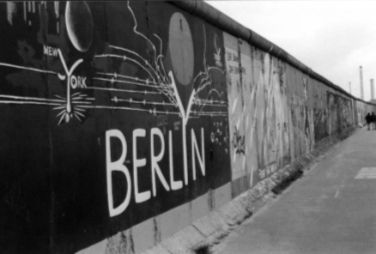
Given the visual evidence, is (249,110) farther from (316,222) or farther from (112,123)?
(112,123)

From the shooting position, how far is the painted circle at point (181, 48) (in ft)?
24.2

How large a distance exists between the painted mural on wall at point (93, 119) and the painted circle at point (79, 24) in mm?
10

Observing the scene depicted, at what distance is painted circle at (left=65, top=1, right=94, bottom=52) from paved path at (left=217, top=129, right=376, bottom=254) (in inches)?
133

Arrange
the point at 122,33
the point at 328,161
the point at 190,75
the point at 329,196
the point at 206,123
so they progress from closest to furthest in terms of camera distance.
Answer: the point at 122,33
the point at 190,75
the point at 206,123
the point at 329,196
the point at 328,161

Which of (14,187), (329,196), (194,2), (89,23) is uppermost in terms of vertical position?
(194,2)

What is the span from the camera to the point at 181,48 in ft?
25.2

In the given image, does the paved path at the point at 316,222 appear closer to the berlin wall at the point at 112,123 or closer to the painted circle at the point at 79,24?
the berlin wall at the point at 112,123

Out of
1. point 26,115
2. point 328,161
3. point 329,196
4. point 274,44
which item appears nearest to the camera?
point 26,115

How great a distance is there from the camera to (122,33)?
231 inches

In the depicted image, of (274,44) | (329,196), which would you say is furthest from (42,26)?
(274,44)

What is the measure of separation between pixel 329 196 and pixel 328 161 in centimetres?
781

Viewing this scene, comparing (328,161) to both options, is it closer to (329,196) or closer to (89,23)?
(329,196)

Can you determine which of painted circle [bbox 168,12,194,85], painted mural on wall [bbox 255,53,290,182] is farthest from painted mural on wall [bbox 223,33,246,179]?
painted circle [bbox 168,12,194,85]

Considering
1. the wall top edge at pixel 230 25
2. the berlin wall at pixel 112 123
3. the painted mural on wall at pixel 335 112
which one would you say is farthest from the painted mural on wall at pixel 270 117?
the painted mural on wall at pixel 335 112
